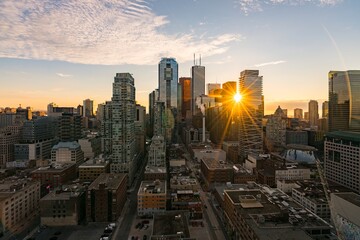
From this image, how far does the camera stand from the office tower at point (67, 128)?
147 m

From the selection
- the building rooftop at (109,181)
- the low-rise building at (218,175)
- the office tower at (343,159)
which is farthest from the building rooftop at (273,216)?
the office tower at (343,159)

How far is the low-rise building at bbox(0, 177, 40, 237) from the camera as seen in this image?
186 ft

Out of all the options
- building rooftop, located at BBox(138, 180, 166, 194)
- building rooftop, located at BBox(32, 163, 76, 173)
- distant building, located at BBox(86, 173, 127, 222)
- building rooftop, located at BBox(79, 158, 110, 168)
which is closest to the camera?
distant building, located at BBox(86, 173, 127, 222)

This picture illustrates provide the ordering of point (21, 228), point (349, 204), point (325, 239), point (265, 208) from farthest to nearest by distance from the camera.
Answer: point (21, 228), point (349, 204), point (265, 208), point (325, 239)

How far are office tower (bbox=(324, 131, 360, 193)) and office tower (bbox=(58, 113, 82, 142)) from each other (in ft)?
436

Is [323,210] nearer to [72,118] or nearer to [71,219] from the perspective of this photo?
[71,219]

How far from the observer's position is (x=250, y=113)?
15775cm

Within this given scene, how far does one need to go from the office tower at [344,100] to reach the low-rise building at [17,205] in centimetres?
15448

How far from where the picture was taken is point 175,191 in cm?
7756

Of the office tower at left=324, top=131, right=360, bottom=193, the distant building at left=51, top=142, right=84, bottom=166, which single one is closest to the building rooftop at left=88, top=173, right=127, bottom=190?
the distant building at left=51, top=142, right=84, bottom=166

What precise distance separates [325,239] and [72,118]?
467 ft

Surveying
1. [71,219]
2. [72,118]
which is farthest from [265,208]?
[72,118]

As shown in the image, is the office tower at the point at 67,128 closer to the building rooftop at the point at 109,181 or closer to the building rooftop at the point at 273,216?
the building rooftop at the point at 109,181

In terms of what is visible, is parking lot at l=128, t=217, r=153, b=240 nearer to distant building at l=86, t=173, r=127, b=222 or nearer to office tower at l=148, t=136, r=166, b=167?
distant building at l=86, t=173, r=127, b=222
